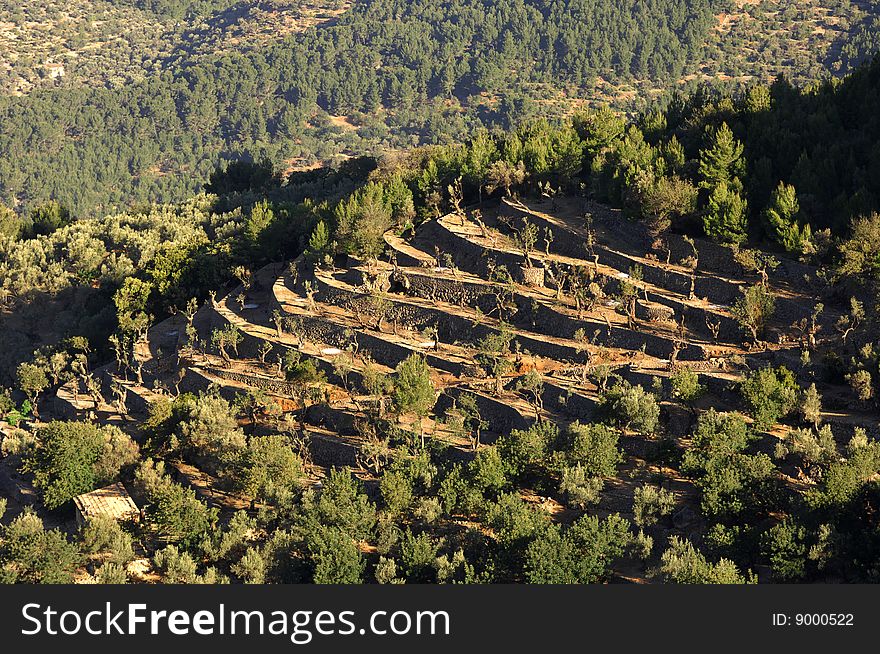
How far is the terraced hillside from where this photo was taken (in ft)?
168

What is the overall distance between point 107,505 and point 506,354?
75.1 ft

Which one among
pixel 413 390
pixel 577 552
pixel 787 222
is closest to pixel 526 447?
pixel 413 390

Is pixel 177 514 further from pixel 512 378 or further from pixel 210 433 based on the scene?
pixel 512 378

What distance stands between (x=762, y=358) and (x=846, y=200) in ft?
39.5

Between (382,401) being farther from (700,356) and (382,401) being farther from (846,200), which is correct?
(846,200)

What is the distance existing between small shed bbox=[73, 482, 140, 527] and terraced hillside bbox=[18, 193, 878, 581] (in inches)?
131

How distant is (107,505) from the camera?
184 ft

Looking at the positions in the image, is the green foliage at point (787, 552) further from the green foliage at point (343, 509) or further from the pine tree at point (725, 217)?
the pine tree at point (725, 217)

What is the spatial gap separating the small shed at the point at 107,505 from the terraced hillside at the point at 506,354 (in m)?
3.34

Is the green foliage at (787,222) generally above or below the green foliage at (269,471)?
above

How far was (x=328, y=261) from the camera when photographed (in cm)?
7000

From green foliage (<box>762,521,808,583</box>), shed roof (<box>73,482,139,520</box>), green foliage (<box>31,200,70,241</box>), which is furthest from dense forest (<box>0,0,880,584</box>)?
green foliage (<box>31,200,70,241</box>)

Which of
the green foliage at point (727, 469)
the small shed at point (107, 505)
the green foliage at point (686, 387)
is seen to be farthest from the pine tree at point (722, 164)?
the small shed at point (107, 505)

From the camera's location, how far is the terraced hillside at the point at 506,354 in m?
51.2
